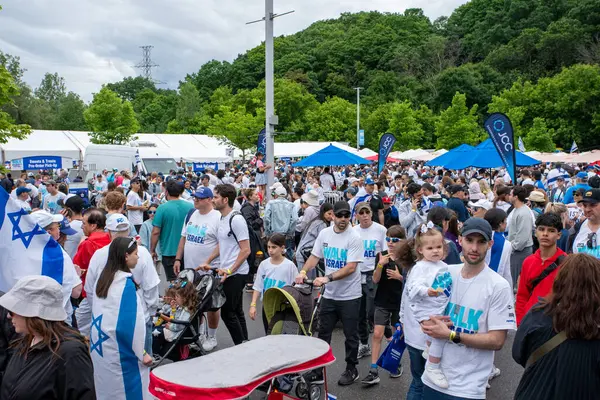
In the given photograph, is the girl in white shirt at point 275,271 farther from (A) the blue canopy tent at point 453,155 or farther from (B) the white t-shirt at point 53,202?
(A) the blue canopy tent at point 453,155

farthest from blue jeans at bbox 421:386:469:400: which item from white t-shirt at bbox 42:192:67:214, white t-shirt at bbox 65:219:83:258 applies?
white t-shirt at bbox 42:192:67:214

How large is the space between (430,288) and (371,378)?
275 cm

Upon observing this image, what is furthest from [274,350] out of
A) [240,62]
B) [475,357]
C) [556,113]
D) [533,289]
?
[240,62]

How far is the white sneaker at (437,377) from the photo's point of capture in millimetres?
3432

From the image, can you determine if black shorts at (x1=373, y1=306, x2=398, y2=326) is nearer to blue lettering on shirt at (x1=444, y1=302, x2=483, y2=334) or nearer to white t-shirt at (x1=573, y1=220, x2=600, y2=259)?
white t-shirt at (x1=573, y1=220, x2=600, y2=259)

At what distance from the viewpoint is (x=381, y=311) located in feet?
20.0

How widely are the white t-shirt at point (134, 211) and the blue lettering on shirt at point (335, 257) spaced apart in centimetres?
696

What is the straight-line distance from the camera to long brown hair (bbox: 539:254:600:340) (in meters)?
2.58

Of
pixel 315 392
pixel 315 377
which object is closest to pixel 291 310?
pixel 315 377

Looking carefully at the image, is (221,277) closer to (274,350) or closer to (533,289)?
(274,350)

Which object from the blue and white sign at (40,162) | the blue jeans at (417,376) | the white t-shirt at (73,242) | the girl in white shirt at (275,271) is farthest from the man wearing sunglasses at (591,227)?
the blue and white sign at (40,162)

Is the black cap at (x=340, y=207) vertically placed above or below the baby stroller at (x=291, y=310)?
above

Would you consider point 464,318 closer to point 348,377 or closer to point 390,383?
point 348,377

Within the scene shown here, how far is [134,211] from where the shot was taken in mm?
11891
